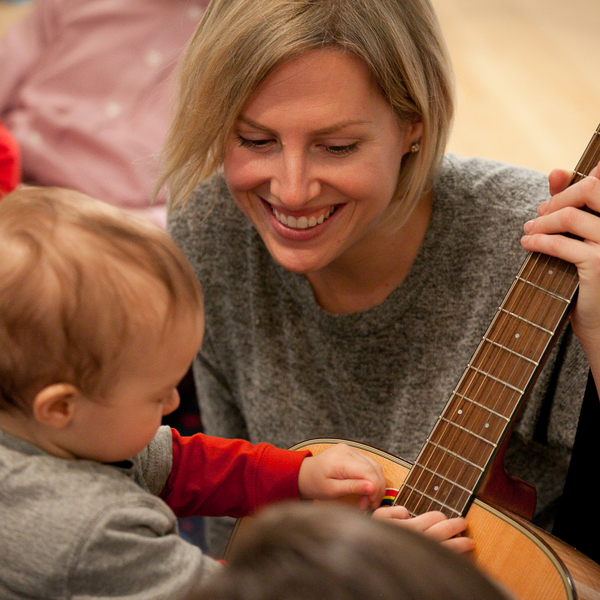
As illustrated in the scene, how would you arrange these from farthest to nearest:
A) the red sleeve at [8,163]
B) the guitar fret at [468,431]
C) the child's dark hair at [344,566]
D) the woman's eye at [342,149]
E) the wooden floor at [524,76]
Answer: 1. the wooden floor at [524,76]
2. the red sleeve at [8,163]
3. the woman's eye at [342,149]
4. the guitar fret at [468,431]
5. the child's dark hair at [344,566]

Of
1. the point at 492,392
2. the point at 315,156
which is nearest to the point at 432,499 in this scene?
the point at 492,392

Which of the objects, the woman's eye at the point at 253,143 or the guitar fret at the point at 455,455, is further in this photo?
the woman's eye at the point at 253,143

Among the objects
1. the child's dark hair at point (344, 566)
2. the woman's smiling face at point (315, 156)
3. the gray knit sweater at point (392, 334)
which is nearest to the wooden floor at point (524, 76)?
the gray knit sweater at point (392, 334)

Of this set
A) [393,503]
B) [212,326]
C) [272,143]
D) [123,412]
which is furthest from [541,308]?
[212,326]

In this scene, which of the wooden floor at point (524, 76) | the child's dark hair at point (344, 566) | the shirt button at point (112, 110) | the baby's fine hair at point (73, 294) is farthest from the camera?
the wooden floor at point (524, 76)

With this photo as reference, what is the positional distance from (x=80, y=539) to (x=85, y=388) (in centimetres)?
13

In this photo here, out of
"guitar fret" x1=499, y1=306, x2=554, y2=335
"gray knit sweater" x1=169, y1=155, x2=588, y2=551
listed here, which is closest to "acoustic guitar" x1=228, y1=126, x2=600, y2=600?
"guitar fret" x1=499, y1=306, x2=554, y2=335

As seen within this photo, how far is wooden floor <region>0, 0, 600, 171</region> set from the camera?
8.29 ft

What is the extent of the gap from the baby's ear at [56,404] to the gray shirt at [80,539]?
47 mm

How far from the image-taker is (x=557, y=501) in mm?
1137

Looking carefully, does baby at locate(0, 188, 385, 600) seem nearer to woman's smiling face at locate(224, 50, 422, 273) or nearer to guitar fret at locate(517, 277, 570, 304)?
woman's smiling face at locate(224, 50, 422, 273)

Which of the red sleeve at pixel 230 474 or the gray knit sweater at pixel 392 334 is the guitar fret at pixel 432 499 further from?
the gray knit sweater at pixel 392 334

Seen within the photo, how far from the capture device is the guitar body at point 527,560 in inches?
27.6

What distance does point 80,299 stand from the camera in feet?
1.90
